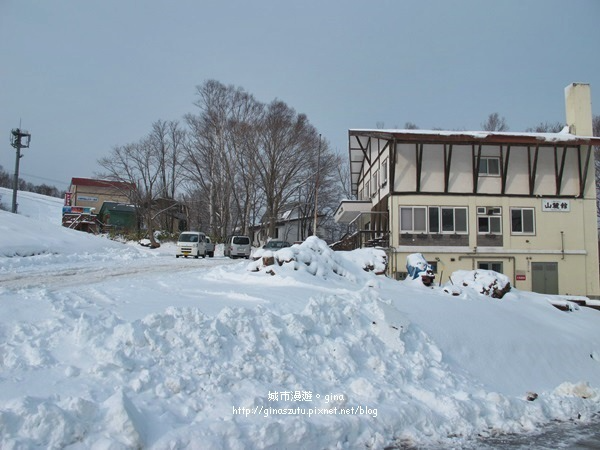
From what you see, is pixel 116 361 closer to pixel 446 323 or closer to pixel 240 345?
pixel 240 345

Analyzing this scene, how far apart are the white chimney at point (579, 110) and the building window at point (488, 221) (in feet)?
23.2

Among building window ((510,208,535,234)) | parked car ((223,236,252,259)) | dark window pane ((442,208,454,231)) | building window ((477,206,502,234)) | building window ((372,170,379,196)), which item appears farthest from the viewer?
parked car ((223,236,252,259))

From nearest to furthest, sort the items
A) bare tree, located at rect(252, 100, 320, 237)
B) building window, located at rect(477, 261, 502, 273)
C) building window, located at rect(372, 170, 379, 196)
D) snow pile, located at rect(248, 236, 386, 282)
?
1. snow pile, located at rect(248, 236, 386, 282)
2. building window, located at rect(477, 261, 502, 273)
3. building window, located at rect(372, 170, 379, 196)
4. bare tree, located at rect(252, 100, 320, 237)

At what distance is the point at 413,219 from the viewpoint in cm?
2394

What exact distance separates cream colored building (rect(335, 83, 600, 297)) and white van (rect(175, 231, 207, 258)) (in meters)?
13.6

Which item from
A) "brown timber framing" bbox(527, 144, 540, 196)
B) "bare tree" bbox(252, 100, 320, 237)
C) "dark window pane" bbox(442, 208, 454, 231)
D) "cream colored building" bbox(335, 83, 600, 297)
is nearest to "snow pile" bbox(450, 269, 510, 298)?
"cream colored building" bbox(335, 83, 600, 297)

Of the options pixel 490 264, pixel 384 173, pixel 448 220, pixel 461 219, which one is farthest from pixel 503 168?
pixel 384 173

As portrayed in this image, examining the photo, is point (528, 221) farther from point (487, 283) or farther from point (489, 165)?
point (487, 283)

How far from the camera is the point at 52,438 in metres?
4.52

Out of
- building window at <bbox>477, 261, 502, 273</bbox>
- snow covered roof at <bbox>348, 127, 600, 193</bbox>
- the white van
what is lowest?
building window at <bbox>477, 261, 502, 273</bbox>

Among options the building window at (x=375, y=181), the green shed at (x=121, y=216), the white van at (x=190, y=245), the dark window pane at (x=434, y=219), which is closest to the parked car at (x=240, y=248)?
the white van at (x=190, y=245)

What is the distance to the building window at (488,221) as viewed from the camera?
2416 centimetres

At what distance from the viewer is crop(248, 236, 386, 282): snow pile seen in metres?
12.6

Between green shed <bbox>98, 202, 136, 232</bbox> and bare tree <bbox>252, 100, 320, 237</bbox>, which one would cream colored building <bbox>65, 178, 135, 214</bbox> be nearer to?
green shed <bbox>98, 202, 136, 232</bbox>
